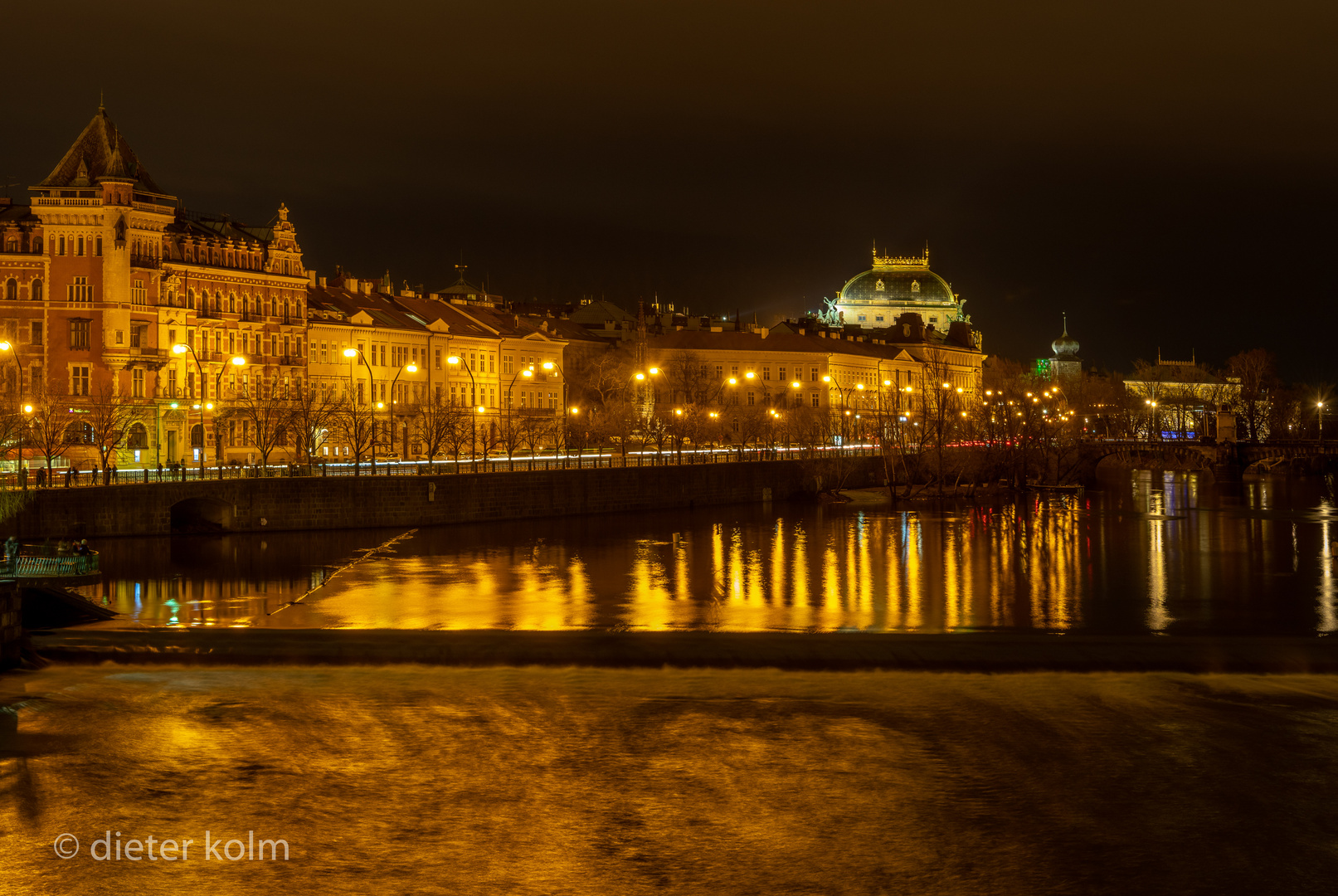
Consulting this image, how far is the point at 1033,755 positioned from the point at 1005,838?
15.0 feet

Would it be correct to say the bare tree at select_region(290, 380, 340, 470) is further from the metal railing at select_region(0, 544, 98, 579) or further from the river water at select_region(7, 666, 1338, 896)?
the river water at select_region(7, 666, 1338, 896)

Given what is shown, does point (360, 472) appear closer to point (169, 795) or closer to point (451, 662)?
point (451, 662)

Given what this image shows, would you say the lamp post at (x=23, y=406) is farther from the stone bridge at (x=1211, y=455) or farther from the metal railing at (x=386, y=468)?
the stone bridge at (x=1211, y=455)

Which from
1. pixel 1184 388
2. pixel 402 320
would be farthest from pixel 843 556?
pixel 1184 388

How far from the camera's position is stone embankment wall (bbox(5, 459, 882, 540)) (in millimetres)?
57438

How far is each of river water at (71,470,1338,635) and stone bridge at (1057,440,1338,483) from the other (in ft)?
131

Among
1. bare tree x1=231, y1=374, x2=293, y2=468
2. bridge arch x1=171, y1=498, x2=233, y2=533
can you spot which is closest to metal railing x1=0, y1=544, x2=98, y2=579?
bridge arch x1=171, y1=498, x2=233, y2=533

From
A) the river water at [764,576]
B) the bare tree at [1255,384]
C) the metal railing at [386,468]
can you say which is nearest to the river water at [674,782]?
the river water at [764,576]

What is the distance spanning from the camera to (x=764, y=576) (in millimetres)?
49906

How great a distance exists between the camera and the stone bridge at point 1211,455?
11481cm

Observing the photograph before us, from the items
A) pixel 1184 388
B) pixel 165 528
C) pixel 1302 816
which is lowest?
pixel 1302 816

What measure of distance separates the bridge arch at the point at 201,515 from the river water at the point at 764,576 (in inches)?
54.5

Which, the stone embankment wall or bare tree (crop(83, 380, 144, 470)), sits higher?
bare tree (crop(83, 380, 144, 470))

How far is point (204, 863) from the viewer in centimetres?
1909
